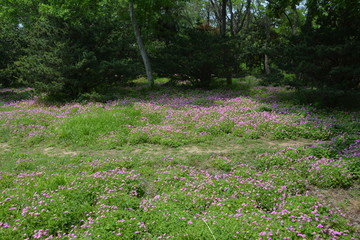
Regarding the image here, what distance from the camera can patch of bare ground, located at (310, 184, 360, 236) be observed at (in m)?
4.76

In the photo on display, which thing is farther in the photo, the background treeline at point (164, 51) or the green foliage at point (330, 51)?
the background treeline at point (164, 51)

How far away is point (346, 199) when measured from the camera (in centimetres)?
536

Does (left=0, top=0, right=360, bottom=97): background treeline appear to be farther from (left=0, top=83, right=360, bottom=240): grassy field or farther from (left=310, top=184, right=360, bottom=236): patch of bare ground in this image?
(left=310, top=184, right=360, bottom=236): patch of bare ground

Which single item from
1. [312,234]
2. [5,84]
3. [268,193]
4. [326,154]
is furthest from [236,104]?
[5,84]

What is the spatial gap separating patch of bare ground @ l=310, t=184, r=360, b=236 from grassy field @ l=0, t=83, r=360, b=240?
20 millimetres

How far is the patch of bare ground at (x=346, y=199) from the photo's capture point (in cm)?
476

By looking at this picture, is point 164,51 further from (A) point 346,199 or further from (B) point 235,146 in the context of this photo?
(A) point 346,199

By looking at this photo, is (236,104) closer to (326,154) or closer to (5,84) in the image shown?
(326,154)

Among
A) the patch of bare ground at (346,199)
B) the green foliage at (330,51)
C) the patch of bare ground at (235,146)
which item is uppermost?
the green foliage at (330,51)

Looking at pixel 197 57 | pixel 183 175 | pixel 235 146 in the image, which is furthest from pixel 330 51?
pixel 183 175

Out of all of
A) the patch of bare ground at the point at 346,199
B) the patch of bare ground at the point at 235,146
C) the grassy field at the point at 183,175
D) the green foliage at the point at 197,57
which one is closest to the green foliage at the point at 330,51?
the grassy field at the point at 183,175

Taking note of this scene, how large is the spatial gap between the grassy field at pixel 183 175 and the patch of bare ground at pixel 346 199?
0.07ft

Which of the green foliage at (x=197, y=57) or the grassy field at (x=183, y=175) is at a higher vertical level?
the green foliage at (x=197, y=57)

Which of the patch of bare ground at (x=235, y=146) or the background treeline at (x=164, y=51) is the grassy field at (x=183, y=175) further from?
the background treeline at (x=164, y=51)
